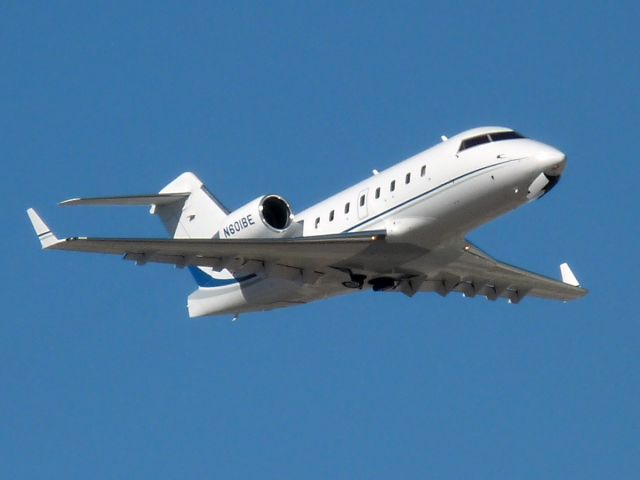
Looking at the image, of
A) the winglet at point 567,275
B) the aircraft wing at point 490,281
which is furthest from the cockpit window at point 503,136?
the winglet at point 567,275

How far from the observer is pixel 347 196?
23.8 m

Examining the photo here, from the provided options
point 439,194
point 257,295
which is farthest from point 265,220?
point 439,194

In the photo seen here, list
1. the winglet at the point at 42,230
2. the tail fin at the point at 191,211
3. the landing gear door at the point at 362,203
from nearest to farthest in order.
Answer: the winglet at the point at 42,230 → the landing gear door at the point at 362,203 → the tail fin at the point at 191,211

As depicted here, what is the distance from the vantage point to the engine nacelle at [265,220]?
78.3ft

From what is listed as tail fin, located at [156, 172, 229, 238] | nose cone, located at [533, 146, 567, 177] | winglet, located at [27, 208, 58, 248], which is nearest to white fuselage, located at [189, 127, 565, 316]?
nose cone, located at [533, 146, 567, 177]

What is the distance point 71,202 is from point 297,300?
13.4 ft

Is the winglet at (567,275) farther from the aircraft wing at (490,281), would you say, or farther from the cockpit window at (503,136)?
the cockpit window at (503,136)

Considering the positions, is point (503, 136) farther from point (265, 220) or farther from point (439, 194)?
point (265, 220)

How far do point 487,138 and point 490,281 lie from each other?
4.17 metres

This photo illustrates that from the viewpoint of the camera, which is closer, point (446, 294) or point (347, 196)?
point (347, 196)

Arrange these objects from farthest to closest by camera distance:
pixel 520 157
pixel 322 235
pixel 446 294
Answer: pixel 446 294 → pixel 322 235 → pixel 520 157

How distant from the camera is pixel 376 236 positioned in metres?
22.6

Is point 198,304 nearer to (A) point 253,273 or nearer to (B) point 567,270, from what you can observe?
(A) point 253,273

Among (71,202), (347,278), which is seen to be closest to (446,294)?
(347,278)
